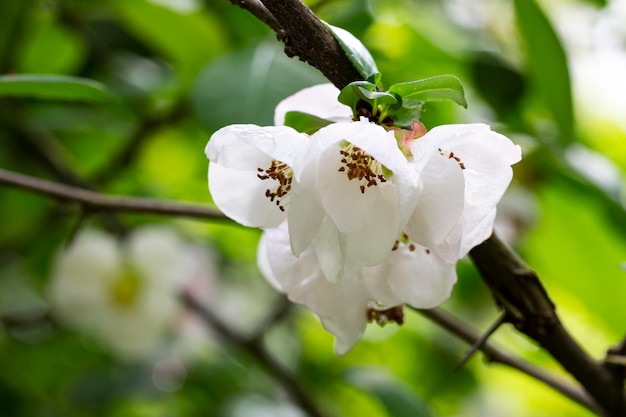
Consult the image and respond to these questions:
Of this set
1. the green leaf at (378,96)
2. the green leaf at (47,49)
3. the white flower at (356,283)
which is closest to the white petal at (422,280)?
the white flower at (356,283)

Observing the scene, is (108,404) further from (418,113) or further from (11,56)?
(418,113)

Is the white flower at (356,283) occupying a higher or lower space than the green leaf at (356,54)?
lower

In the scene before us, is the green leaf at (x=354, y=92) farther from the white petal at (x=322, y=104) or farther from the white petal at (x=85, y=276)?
the white petal at (x=85, y=276)

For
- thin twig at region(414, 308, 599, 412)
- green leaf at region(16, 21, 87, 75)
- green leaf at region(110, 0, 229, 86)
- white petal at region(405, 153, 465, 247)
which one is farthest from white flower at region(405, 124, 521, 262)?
green leaf at region(16, 21, 87, 75)

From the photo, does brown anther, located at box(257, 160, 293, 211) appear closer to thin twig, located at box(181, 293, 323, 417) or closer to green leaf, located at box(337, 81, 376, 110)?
green leaf, located at box(337, 81, 376, 110)

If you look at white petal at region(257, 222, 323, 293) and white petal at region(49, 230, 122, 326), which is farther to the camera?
white petal at region(49, 230, 122, 326)

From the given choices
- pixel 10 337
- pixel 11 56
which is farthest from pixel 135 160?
pixel 10 337

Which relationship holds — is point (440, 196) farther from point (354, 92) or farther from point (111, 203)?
point (111, 203)

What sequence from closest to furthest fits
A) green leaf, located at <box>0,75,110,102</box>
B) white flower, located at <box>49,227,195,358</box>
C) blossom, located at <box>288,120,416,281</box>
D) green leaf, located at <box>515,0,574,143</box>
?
1. blossom, located at <box>288,120,416,281</box>
2. green leaf, located at <box>0,75,110,102</box>
3. green leaf, located at <box>515,0,574,143</box>
4. white flower, located at <box>49,227,195,358</box>

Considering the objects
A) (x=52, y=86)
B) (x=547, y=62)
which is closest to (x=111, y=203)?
(x=52, y=86)
